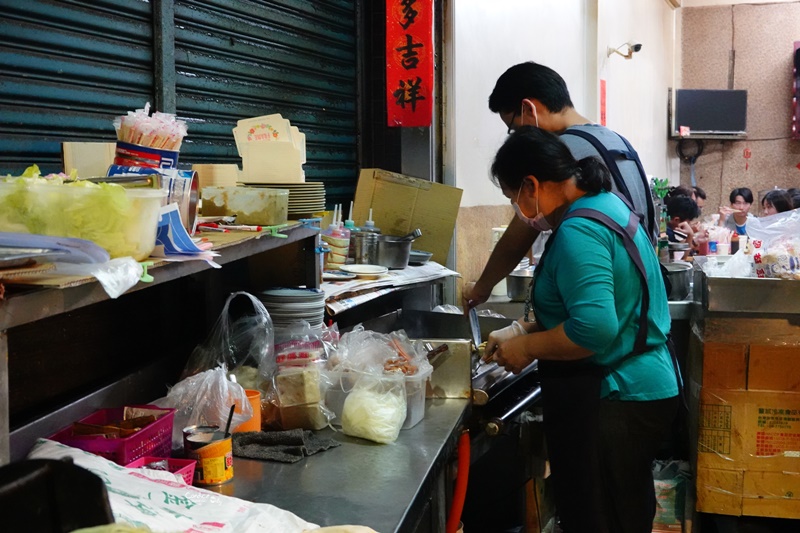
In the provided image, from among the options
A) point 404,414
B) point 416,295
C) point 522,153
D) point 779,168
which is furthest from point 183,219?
point 779,168

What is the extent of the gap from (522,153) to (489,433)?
1.04 meters

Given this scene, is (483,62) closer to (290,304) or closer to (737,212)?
(290,304)

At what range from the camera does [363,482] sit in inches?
81.9

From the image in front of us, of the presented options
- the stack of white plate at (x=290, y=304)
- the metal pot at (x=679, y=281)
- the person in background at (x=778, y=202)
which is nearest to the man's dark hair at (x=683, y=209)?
the person in background at (x=778, y=202)

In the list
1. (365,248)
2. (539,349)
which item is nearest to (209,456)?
(539,349)

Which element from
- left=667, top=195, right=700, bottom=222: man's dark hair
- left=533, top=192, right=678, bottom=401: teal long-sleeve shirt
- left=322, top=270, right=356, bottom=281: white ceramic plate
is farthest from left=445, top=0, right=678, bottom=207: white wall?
left=533, top=192, right=678, bottom=401: teal long-sleeve shirt

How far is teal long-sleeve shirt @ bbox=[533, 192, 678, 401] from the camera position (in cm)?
252

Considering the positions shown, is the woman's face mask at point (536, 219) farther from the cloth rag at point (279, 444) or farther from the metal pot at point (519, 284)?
the metal pot at point (519, 284)

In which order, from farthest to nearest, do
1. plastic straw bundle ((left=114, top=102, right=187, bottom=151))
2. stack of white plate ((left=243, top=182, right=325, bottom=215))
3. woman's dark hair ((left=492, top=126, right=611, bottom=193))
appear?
1. stack of white plate ((left=243, top=182, right=325, bottom=215))
2. woman's dark hair ((left=492, top=126, right=611, bottom=193))
3. plastic straw bundle ((left=114, top=102, right=187, bottom=151))

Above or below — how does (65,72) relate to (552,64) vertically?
below

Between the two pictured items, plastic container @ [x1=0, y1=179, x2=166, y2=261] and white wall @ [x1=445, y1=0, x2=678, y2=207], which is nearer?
plastic container @ [x1=0, y1=179, x2=166, y2=261]

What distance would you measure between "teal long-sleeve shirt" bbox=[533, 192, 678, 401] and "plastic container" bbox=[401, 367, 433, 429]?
0.49 metres

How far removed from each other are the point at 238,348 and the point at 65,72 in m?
1.19

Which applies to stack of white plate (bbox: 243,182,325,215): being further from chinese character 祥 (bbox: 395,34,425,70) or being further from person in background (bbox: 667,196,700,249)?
person in background (bbox: 667,196,700,249)
